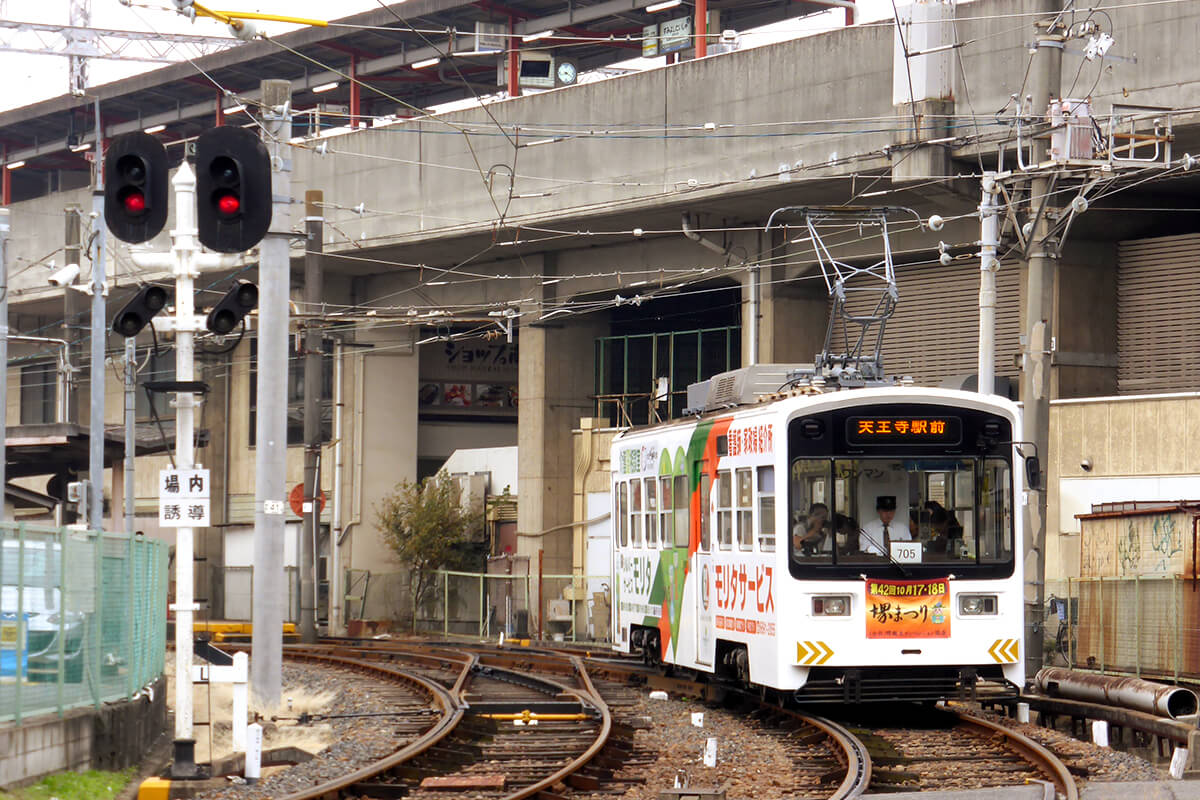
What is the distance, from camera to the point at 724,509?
1756cm

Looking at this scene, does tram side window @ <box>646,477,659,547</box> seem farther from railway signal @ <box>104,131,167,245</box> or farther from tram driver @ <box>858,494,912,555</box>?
railway signal @ <box>104,131,167,245</box>

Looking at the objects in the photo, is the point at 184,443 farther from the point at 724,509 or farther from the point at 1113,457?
the point at 1113,457

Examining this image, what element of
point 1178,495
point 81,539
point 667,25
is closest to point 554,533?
point 667,25

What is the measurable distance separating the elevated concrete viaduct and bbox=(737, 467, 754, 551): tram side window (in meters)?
9.18

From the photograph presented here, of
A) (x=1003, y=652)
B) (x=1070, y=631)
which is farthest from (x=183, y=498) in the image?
(x=1070, y=631)

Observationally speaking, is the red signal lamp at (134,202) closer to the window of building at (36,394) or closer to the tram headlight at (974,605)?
the tram headlight at (974,605)

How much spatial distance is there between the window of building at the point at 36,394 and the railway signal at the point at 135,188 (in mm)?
47048

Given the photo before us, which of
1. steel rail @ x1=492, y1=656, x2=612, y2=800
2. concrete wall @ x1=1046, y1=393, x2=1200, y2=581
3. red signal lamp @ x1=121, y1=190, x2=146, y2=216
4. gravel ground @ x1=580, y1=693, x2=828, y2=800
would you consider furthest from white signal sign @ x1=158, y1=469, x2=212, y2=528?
concrete wall @ x1=1046, y1=393, x2=1200, y2=581

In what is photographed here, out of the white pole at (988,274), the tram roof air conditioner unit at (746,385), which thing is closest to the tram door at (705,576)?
the tram roof air conditioner unit at (746,385)

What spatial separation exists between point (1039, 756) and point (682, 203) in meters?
21.4

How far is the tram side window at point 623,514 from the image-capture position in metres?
22.1

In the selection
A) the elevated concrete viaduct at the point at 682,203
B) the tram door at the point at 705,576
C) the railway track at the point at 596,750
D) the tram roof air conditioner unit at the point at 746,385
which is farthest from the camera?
the elevated concrete viaduct at the point at 682,203

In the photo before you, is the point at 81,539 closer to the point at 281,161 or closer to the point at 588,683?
the point at 281,161

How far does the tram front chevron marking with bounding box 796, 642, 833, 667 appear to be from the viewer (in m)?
15.7
